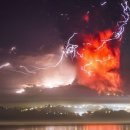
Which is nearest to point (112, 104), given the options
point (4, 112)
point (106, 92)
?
point (106, 92)

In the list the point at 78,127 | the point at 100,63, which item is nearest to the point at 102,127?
the point at 78,127

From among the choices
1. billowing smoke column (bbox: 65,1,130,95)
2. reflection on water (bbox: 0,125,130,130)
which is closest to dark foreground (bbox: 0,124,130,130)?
reflection on water (bbox: 0,125,130,130)

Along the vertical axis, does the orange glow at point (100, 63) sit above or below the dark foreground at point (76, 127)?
above

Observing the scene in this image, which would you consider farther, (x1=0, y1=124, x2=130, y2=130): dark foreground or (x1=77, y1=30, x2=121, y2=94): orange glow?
(x1=77, y1=30, x2=121, y2=94): orange glow

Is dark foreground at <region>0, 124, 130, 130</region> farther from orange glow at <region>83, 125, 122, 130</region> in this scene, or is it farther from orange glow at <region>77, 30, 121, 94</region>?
orange glow at <region>77, 30, 121, 94</region>

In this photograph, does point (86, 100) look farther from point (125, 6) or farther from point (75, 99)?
point (125, 6)

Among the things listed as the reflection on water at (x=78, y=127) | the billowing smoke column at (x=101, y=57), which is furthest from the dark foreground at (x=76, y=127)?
the billowing smoke column at (x=101, y=57)

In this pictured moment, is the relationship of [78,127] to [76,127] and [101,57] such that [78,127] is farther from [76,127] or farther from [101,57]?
[101,57]

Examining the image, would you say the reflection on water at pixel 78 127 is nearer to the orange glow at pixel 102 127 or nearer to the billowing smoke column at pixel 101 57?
the orange glow at pixel 102 127
